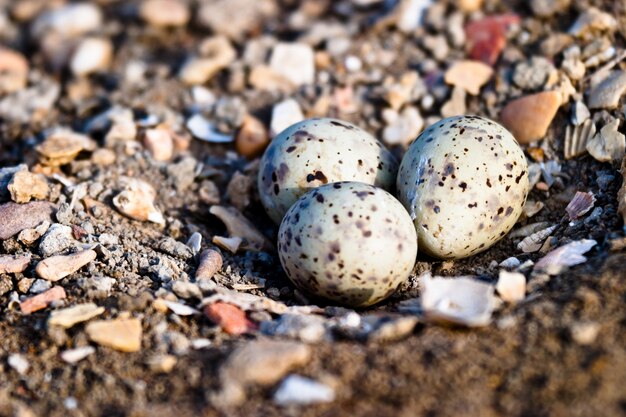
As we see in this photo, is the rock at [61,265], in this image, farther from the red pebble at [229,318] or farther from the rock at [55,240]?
the red pebble at [229,318]

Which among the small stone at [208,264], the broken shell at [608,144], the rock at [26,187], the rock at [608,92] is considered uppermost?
the rock at [608,92]

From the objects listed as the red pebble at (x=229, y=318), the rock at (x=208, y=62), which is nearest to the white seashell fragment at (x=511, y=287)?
the red pebble at (x=229, y=318)

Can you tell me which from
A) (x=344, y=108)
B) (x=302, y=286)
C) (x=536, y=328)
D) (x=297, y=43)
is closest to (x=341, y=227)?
(x=302, y=286)

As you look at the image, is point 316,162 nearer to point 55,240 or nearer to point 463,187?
point 463,187

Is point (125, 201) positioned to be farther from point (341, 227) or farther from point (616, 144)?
point (616, 144)

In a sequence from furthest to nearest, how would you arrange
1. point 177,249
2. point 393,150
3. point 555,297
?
1. point 393,150
2. point 177,249
3. point 555,297

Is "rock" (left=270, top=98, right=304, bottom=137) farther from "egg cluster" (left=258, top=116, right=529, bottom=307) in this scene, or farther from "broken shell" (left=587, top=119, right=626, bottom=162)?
"broken shell" (left=587, top=119, right=626, bottom=162)
